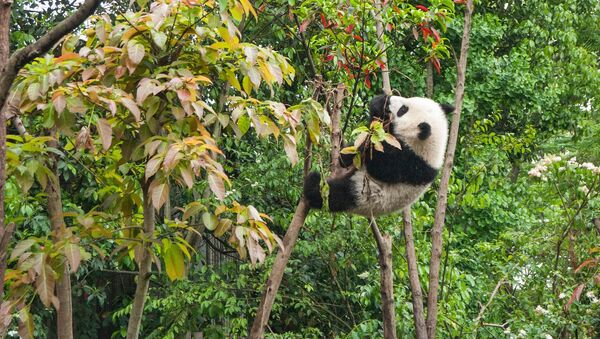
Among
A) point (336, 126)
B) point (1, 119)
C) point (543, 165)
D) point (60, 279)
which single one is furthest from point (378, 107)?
point (1, 119)

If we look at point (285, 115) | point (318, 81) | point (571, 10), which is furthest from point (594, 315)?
point (571, 10)

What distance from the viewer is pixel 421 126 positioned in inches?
181

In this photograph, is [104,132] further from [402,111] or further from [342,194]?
[402,111]

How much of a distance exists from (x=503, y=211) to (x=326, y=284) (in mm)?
3045

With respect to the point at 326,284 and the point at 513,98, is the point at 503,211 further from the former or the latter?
the point at 326,284

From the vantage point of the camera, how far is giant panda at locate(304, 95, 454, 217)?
14.8ft

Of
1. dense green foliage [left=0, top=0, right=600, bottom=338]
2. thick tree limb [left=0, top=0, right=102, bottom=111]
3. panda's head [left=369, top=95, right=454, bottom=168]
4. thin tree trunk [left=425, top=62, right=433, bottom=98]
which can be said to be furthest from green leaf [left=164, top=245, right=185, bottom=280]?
thin tree trunk [left=425, top=62, right=433, bottom=98]

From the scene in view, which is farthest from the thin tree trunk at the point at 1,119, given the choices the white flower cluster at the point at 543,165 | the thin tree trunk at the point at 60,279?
the white flower cluster at the point at 543,165

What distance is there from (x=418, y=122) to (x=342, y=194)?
0.78 m

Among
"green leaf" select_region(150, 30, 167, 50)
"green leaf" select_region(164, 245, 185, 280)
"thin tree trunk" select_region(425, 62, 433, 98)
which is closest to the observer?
"green leaf" select_region(150, 30, 167, 50)

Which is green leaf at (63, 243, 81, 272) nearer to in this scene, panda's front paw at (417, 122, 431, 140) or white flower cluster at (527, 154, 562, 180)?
panda's front paw at (417, 122, 431, 140)

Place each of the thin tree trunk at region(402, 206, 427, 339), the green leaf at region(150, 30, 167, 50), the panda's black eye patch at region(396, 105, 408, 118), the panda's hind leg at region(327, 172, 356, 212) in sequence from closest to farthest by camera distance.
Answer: the green leaf at region(150, 30, 167, 50) < the thin tree trunk at region(402, 206, 427, 339) < the panda's hind leg at region(327, 172, 356, 212) < the panda's black eye patch at region(396, 105, 408, 118)

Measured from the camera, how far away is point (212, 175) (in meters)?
2.49

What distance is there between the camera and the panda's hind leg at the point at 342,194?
4449 millimetres
